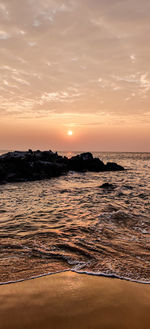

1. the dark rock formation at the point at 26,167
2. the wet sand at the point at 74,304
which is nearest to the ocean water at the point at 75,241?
the wet sand at the point at 74,304

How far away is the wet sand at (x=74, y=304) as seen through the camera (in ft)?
8.59

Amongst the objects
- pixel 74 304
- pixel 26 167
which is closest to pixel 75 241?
pixel 74 304

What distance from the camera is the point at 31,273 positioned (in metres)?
4.07

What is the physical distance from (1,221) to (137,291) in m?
6.14

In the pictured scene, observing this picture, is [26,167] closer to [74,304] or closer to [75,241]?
[75,241]

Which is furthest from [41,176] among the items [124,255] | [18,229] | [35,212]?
[124,255]

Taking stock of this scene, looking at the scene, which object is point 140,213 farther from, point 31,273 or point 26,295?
point 26,295

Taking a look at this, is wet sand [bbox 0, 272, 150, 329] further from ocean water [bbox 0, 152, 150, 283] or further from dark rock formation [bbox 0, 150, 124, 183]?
dark rock formation [bbox 0, 150, 124, 183]

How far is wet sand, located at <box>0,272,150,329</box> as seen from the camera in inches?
103

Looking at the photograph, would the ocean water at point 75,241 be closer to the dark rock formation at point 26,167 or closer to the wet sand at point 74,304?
the wet sand at point 74,304

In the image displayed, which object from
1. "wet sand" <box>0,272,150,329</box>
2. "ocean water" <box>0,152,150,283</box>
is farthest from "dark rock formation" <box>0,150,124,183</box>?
"wet sand" <box>0,272,150,329</box>

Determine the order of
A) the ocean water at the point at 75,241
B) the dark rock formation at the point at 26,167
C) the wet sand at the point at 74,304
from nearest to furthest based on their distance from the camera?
the wet sand at the point at 74,304 < the ocean water at the point at 75,241 < the dark rock formation at the point at 26,167

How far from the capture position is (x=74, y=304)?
3002 millimetres

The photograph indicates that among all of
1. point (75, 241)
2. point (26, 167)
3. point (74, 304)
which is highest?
point (26, 167)
